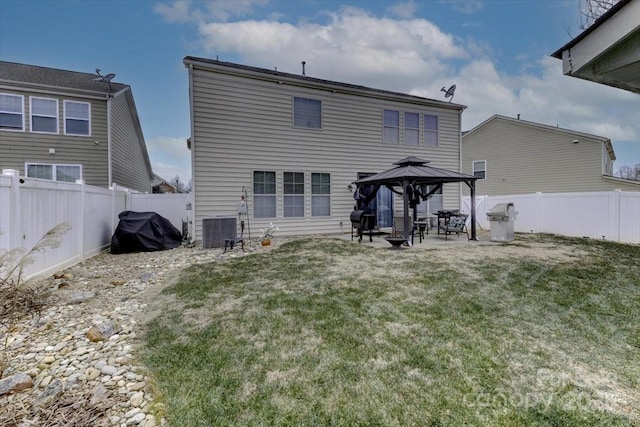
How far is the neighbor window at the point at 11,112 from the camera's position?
10836 mm

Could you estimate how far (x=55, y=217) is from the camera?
5.55 meters

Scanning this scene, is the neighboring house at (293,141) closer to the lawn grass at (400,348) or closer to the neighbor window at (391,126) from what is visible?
the neighbor window at (391,126)

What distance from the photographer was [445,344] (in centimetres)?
291

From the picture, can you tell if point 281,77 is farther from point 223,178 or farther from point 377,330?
point 377,330

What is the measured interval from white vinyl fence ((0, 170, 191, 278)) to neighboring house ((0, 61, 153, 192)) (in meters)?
3.40

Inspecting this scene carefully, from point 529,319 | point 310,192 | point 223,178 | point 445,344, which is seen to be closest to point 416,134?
point 310,192

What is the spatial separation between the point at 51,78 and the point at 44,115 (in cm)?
192

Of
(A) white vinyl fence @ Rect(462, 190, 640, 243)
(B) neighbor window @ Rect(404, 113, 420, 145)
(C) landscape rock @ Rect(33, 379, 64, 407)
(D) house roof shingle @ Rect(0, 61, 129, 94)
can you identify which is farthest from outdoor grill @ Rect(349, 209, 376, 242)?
(D) house roof shingle @ Rect(0, 61, 129, 94)

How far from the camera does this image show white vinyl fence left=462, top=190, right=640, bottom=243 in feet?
30.2

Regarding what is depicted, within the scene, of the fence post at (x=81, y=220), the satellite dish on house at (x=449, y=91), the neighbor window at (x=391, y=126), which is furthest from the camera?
the satellite dish on house at (x=449, y=91)

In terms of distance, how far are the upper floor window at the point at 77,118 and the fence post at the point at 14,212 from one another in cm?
870

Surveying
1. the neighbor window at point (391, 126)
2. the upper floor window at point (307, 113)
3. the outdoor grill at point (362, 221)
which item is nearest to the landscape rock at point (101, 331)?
the outdoor grill at point (362, 221)

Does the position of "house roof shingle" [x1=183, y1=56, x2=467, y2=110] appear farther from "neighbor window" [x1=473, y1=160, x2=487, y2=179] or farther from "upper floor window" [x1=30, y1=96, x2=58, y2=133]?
"upper floor window" [x1=30, y1=96, x2=58, y2=133]

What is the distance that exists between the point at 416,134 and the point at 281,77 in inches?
220
